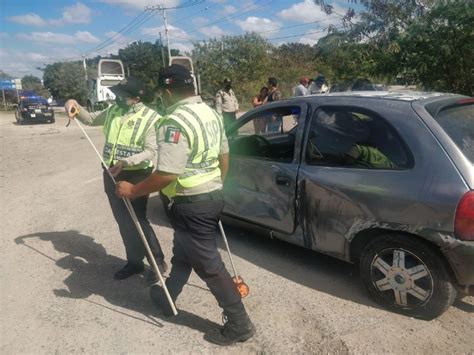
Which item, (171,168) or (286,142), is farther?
(286,142)

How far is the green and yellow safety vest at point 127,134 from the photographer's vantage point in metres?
3.53

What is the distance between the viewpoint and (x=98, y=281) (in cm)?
388

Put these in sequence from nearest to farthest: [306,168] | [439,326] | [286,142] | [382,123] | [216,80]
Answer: [439,326]
[382,123]
[306,168]
[286,142]
[216,80]

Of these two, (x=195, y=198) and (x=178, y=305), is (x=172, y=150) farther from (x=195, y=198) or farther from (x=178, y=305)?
(x=178, y=305)

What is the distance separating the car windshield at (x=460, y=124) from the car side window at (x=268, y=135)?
3.92 feet

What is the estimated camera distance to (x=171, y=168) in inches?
96.9

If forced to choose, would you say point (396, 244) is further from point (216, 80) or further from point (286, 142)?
point (216, 80)

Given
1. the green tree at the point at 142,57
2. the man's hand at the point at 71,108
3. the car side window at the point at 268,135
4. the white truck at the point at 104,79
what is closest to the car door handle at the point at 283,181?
the car side window at the point at 268,135

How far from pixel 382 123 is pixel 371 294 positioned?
1307mm

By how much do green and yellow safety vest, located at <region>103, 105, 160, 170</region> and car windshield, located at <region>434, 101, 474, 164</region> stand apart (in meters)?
2.23

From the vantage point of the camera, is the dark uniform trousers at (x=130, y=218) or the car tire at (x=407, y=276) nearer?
the car tire at (x=407, y=276)

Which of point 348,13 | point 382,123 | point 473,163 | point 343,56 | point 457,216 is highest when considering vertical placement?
point 348,13

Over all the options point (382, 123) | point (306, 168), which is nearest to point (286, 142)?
point (306, 168)

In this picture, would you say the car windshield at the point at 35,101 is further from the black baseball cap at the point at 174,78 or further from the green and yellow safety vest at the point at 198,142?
the green and yellow safety vest at the point at 198,142
